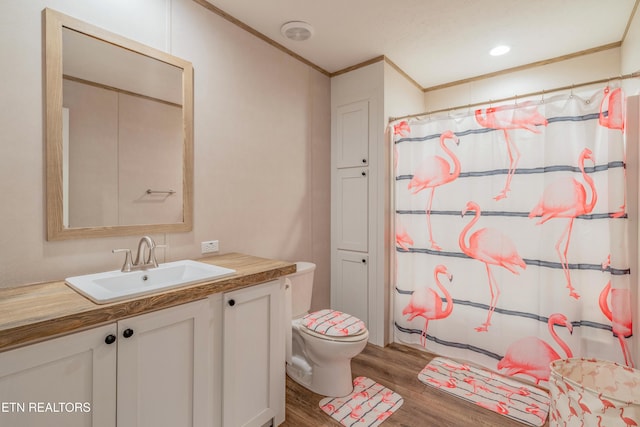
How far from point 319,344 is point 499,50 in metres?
2.55

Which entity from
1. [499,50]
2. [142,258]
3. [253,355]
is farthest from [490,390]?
[499,50]

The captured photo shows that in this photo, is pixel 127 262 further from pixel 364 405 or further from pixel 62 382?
pixel 364 405

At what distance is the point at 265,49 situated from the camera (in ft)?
7.39

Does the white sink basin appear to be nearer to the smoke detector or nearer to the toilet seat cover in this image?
→ the toilet seat cover

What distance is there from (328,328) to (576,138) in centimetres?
188

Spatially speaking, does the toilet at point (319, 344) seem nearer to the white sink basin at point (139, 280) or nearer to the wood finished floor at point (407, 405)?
the wood finished floor at point (407, 405)

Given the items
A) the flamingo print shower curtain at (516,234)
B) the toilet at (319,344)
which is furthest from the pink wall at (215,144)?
the flamingo print shower curtain at (516,234)

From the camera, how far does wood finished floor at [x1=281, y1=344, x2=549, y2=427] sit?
1.70 meters

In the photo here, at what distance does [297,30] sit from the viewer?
216 cm

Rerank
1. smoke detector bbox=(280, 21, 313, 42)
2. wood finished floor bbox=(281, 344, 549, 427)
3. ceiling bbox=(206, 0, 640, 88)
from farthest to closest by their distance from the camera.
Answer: smoke detector bbox=(280, 21, 313, 42)
ceiling bbox=(206, 0, 640, 88)
wood finished floor bbox=(281, 344, 549, 427)

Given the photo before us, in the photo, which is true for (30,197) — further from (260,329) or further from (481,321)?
(481,321)

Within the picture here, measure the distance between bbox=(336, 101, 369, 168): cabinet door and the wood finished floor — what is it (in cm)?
159

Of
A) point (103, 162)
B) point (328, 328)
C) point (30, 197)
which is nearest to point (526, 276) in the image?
point (328, 328)

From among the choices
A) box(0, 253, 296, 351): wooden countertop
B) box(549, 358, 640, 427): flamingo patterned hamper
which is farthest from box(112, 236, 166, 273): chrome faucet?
box(549, 358, 640, 427): flamingo patterned hamper
